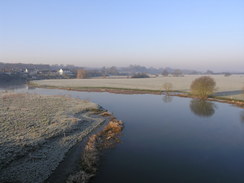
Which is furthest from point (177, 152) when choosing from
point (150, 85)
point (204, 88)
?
point (150, 85)

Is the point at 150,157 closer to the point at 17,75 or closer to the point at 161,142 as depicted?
the point at 161,142

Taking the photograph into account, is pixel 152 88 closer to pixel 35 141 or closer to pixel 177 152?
pixel 177 152

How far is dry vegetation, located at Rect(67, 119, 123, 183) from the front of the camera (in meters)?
11.6

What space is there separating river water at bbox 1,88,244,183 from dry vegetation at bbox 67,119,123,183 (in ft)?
1.82

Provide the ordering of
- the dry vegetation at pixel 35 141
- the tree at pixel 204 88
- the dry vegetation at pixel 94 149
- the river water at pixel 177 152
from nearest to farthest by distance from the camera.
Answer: the dry vegetation at pixel 94 149
the dry vegetation at pixel 35 141
the river water at pixel 177 152
the tree at pixel 204 88

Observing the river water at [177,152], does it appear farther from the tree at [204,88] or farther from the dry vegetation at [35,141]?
the tree at [204,88]

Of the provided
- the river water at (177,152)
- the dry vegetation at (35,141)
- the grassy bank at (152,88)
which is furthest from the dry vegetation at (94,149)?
the grassy bank at (152,88)

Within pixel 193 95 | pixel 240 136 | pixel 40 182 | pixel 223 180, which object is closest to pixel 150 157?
pixel 223 180

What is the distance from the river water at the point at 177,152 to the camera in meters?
12.3

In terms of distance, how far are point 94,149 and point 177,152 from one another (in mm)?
6642

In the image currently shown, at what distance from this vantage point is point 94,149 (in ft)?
50.0

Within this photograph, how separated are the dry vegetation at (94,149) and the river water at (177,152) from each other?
1.82ft

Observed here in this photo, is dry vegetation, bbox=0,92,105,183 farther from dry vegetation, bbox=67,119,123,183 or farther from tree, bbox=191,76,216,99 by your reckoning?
tree, bbox=191,76,216,99

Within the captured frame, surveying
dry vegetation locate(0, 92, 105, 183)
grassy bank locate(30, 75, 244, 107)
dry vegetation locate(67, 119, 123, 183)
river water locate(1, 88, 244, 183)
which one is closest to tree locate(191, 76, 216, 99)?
grassy bank locate(30, 75, 244, 107)
